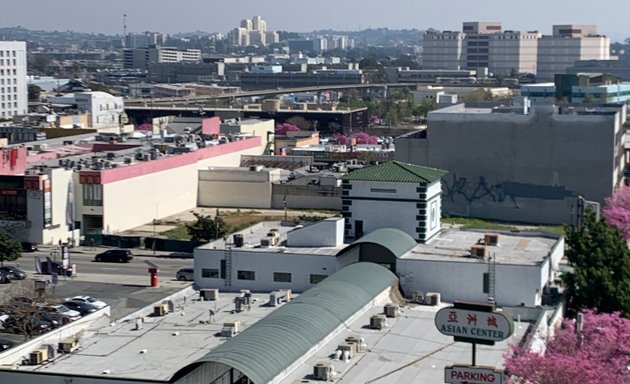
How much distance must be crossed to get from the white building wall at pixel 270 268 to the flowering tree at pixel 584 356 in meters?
5.74

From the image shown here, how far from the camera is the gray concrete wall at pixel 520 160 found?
146 ft

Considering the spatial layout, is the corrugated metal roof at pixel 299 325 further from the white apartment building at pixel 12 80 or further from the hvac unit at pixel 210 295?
the white apartment building at pixel 12 80

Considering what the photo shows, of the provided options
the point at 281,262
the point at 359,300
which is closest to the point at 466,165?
the point at 281,262

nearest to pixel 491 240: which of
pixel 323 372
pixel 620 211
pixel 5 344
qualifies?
pixel 323 372

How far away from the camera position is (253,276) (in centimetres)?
2709

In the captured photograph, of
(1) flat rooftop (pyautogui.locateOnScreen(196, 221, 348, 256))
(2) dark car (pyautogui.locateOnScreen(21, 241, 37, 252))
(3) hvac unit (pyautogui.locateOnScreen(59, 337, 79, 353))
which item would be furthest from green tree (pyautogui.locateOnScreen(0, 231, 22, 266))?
(3) hvac unit (pyautogui.locateOnScreen(59, 337, 79, 353))

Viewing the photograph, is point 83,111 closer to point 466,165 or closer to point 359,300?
point 466,165

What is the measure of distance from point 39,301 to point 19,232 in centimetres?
1396

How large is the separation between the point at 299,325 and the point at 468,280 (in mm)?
6671

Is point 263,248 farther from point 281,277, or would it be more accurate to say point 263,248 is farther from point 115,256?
point 115,256

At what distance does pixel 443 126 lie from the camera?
46.3 metres

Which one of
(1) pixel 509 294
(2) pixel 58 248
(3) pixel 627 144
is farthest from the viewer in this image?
(3) pixel 627 144

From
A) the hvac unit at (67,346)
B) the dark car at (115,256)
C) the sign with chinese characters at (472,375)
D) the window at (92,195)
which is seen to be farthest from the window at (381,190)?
the window at (92,195)

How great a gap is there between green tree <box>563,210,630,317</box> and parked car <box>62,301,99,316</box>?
11.3m
